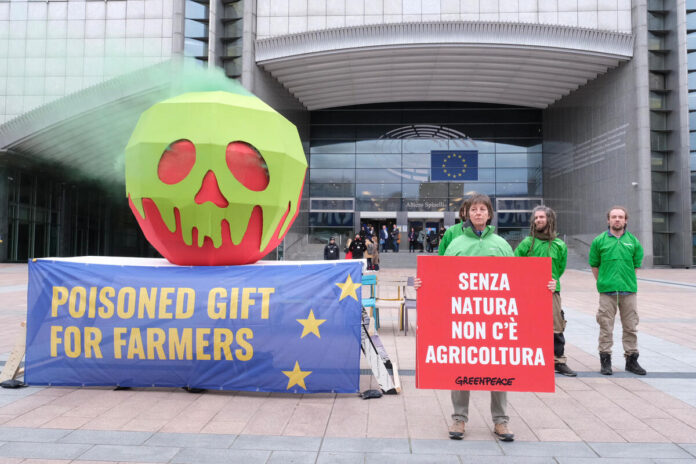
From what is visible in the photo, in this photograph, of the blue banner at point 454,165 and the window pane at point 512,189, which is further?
the window pane at point 512,189

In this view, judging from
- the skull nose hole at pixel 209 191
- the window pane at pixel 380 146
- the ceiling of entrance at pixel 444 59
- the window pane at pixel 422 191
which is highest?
the ceiling of entrance at pixel 444 59

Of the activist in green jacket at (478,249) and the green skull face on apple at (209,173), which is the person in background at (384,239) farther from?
the activist in green jacket at (478,249)

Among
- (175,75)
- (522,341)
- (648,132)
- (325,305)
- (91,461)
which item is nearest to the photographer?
(91,461)

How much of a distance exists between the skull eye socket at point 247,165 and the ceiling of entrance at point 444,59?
2164 centimetres

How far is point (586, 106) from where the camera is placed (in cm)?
2853

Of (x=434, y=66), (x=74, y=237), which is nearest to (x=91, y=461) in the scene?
(x=434, y=66)

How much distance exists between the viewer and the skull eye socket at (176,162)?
14.9 ft

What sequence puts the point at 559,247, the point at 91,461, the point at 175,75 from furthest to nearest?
the point at 175,75 → the point at 559,247 → the point at 91,461

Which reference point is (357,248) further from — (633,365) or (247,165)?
(247,165)

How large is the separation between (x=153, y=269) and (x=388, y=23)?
22.8m

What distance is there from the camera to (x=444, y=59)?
26.0 meters

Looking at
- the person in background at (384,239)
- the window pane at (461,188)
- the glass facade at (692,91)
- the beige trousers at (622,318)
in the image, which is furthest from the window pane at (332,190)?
the beige trousers at (622,318)

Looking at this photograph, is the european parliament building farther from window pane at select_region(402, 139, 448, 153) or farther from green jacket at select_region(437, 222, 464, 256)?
green jacket at select_region(437, 222, 464, 256)

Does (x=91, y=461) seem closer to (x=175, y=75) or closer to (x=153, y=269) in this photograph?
(x=153, y=269)
